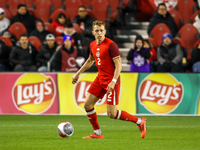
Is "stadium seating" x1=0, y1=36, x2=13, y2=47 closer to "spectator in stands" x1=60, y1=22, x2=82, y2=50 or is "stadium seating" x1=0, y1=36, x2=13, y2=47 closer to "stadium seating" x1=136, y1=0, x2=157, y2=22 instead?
"spectator in stands" x1=60, y1=22, x2=82, y2=50

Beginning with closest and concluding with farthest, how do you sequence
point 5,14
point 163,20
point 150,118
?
point 150,118 < point 163,20 < point 5,14

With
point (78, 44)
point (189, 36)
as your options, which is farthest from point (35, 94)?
point (189, 36)

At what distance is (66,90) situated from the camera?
1041 centimetres

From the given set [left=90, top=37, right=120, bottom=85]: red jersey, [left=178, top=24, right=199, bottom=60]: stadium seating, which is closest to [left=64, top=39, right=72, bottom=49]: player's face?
[left=178, top=24, right=199, bottom=60]: stadium seating

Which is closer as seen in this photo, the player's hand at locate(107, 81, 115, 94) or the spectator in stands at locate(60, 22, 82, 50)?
the player's hand at locate(107, 81, 115, 94)

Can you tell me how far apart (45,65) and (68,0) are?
12.6 feet

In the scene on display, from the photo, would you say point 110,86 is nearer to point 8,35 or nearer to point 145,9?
point 8,35

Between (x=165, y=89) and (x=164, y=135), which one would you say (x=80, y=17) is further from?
(x=164, y=135)

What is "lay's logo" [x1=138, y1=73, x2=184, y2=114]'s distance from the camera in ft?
33.3

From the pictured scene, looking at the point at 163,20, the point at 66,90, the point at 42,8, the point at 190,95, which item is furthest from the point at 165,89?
the point at 42,8

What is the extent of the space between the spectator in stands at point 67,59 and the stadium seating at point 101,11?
9.09 feet

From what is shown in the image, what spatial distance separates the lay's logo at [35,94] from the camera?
10.4 meters

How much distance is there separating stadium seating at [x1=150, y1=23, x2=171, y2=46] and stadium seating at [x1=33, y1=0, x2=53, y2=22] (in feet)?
13.8

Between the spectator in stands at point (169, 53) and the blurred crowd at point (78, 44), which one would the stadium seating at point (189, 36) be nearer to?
the blurred crowd at point (78, 44)
